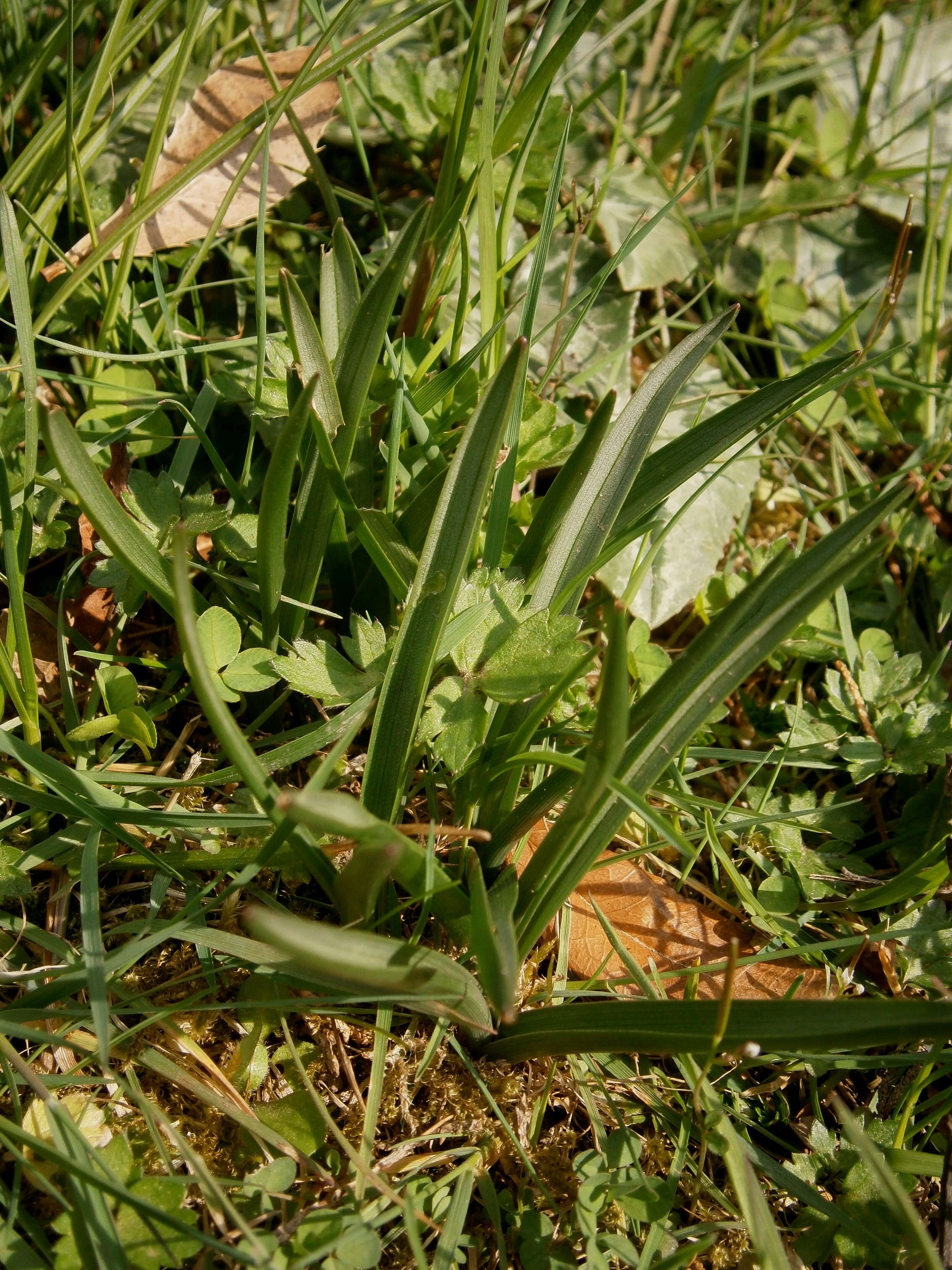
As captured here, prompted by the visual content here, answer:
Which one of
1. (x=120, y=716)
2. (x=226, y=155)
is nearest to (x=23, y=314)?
(x=120, y=716)

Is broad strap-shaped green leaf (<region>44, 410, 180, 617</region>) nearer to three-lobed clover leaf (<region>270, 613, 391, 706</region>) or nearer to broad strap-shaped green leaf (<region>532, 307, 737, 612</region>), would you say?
three-lobed clover leaf (<region>270, 613, 391, 706</region>)

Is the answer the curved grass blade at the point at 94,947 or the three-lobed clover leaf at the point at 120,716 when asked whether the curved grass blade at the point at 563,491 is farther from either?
the curved grass blade at the point at 94,947

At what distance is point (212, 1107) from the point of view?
133cm

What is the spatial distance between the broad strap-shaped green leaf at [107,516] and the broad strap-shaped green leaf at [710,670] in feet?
2.02

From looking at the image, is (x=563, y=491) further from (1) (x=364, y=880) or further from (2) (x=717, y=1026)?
(2) (x=717, y=1026)

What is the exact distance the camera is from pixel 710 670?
114 centimetres

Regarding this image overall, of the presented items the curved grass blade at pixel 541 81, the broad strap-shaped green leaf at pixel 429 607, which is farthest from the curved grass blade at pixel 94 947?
the curved grass blade at pixel 541 81

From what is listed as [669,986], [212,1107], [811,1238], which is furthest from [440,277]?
[811,1238]

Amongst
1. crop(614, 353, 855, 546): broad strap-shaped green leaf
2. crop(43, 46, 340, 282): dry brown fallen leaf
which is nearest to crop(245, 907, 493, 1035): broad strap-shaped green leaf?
crop(614, 353, 855, 546): broad strap-shaped green leaf

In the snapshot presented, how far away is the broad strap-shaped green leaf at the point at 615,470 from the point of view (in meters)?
1.41

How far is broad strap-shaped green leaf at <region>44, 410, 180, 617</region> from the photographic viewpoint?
107cm

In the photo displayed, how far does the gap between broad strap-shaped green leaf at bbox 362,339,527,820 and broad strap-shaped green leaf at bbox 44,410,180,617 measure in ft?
1.09

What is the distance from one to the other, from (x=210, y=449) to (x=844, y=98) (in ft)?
7.77

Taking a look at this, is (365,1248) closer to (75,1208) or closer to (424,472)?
(75,1208)
